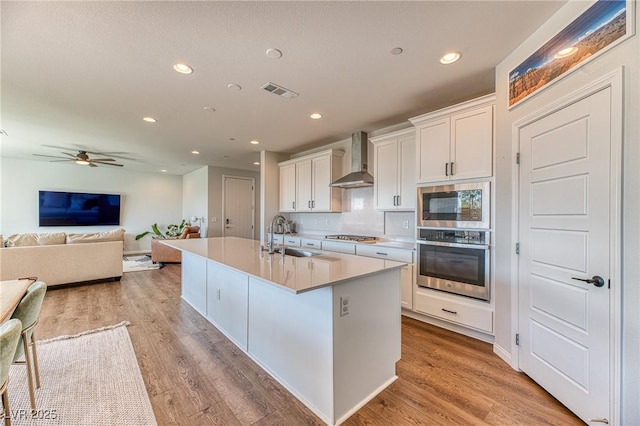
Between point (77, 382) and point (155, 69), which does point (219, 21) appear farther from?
point (77, 382)

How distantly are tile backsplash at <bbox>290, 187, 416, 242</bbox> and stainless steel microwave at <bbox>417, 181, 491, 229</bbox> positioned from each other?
70 cm

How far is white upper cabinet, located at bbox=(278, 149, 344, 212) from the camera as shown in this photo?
4527 mm

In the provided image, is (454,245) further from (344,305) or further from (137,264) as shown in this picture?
(137,264)

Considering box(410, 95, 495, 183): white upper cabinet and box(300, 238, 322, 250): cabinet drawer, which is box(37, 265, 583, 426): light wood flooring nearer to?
box(410, 95, 495, 183): white upper cabinet

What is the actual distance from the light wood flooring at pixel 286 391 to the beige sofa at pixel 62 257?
5.04ft

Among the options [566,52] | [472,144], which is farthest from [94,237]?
[566,52]

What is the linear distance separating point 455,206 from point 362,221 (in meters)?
1.82

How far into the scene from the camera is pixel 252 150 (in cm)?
532

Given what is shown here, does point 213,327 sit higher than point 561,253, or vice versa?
point 561,253

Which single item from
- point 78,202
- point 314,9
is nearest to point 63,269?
point 78,202

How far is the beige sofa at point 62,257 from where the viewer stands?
3.94 m

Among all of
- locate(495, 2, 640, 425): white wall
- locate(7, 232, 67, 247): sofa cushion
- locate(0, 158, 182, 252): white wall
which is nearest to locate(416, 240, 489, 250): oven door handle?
locate(495, 2, 640, 425): white wall

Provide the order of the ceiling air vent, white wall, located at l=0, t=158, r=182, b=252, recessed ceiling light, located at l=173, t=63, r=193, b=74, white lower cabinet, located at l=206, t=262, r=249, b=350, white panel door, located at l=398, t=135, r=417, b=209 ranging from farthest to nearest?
white wall, located at l=0, t=158, r=182, b=252 → white panel door, located at l=398, t=135, r=417, b=209 → the ceiling air vent → white lower cabinet, located at l=206, t=262, r=249, b=350 → recessed ceiling light, located at l=173, t=63, r=193, b=74

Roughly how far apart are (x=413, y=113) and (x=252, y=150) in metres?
3.32
